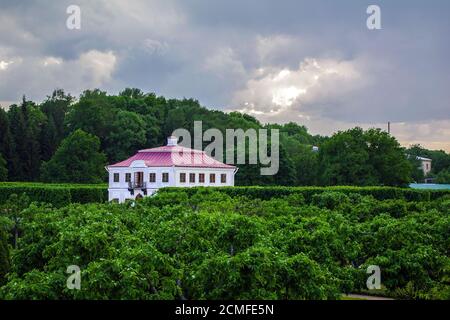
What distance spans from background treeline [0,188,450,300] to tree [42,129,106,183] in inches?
2249

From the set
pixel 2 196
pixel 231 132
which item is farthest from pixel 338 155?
pixel 2 196

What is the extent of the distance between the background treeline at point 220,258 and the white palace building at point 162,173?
4429cm

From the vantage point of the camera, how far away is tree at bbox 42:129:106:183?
92.2 m

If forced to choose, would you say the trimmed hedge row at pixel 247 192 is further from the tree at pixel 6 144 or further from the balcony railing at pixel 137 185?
the tree at pixel 6 144

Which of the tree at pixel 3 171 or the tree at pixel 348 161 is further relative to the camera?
the tree at pixel 3 171

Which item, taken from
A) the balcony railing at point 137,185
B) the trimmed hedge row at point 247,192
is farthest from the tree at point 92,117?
the trimmed hedge row at point 247,192

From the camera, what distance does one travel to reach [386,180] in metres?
88.2

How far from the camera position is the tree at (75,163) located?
3629 inches

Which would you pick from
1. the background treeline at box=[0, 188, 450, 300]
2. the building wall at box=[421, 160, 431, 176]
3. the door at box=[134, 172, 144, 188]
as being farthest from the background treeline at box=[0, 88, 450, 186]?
the building wall at box=[421, 160, 431, 176]

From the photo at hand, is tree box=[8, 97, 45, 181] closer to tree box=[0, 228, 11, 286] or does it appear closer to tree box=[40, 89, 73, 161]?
tree box=[40, 89, 73, 161]

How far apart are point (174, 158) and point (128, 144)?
21457mm
